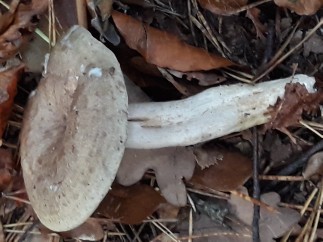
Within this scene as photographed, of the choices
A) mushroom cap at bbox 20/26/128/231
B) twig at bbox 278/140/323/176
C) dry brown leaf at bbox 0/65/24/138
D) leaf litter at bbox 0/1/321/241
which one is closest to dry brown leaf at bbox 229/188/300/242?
leaf litter at bbox 0/1/321/241

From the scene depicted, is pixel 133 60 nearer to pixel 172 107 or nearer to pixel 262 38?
pixel 172 107

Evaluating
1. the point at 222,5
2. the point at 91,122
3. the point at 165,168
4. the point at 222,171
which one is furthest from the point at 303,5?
the point at 91,122

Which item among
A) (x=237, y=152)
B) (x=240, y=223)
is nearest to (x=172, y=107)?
(x=237, y=152)

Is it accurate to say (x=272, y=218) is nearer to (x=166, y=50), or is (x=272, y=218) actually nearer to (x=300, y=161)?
(x=300, y=161)

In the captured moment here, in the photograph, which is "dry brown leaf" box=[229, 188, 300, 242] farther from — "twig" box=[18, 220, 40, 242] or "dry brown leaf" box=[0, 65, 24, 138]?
"dry brown leaf" box=[0, 65, 24, 138]

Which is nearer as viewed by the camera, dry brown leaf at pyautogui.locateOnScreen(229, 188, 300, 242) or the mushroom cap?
the mushroom cap

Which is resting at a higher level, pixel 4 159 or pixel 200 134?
pixel 200 134
